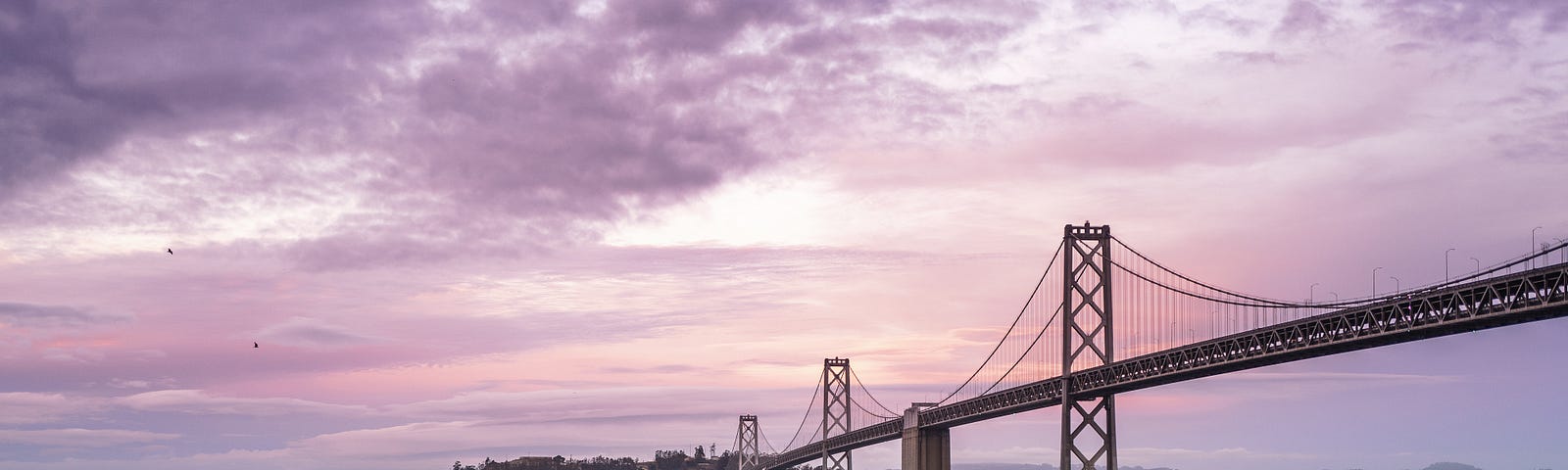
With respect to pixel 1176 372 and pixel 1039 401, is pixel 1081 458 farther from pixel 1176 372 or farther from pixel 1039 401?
pixel 1176 372

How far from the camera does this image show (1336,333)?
8375 cm

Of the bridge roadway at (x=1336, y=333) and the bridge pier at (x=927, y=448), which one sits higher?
the bridge roadway at (x=1336, y=333)

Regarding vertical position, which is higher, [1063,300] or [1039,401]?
[1063,300]

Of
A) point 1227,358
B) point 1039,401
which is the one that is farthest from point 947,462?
point 1227,358

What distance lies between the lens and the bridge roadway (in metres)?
69.3

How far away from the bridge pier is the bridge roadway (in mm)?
16996

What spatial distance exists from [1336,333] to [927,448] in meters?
67.6

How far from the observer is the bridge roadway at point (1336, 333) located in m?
69.3

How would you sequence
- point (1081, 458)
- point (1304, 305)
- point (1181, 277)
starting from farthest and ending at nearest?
point (1081, 458) < point (1181, 277) < point (1304, 305)

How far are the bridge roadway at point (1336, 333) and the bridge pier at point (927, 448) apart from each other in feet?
55.8

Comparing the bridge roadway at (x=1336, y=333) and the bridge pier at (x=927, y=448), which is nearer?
the bridge roadway at (x=1336, y=333)

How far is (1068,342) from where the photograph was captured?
117000 millimetres

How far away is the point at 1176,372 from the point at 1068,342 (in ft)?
54.6

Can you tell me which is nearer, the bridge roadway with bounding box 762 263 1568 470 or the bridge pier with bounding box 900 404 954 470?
the bridge roadway with bounding box 762 263 1568 470
